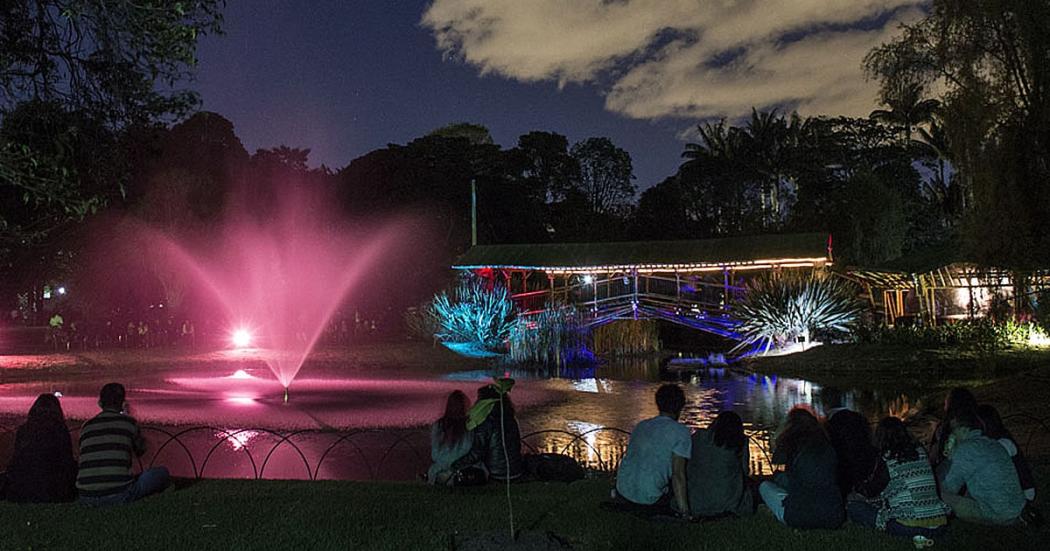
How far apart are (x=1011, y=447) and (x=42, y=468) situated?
8.45 metres

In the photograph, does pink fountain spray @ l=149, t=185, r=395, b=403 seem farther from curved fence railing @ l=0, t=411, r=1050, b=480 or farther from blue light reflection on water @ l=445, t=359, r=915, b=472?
curved fence railing @ l=0, t=411, r=1050, b=480

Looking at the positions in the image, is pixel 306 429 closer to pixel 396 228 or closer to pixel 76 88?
pixel 76 88

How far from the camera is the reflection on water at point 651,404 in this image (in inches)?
516

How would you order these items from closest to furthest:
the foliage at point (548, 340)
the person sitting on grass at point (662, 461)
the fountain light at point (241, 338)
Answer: the person sitting on grass at point (662, 461)
the foliage at point (548, 340)
the fountain light at point (241, 338)

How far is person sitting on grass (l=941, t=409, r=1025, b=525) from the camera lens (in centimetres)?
671

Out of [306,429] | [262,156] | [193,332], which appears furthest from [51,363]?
[262,156]

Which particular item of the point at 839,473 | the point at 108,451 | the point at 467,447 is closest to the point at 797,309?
the point at 467,447

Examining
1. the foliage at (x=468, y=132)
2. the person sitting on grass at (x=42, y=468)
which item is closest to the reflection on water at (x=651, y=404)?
the person sitting on grass at (x=42, y=468)

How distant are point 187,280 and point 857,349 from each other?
30992mm

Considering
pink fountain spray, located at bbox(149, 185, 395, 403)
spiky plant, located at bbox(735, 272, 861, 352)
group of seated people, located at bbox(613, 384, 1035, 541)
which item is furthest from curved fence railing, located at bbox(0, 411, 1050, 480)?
pink fountain spray, located at bbox(149, 185, 395, 403)

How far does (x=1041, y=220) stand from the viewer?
14781 mm

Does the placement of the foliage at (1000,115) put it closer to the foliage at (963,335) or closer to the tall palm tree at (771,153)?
the foliage at (963,335)

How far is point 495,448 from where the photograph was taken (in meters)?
8.69

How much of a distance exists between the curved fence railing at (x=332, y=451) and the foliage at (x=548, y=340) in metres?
15.1
